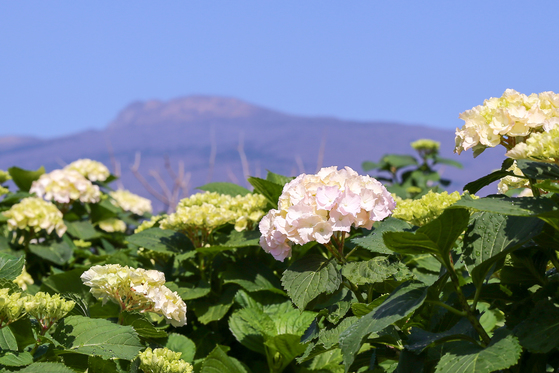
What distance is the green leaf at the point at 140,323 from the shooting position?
179 centimetres

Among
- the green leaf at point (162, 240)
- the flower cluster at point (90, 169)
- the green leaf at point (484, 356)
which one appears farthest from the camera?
the flower cluster at point (90, 169)

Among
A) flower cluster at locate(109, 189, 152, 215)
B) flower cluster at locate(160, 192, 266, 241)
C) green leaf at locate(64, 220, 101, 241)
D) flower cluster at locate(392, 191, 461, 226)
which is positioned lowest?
flower cluster at locate(109, 189, 152, 215)

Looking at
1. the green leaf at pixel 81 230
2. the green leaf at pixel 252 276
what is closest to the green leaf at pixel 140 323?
the green leaf at pixel 252 276

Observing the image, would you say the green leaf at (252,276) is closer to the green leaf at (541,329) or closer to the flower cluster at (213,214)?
the flower cluster at (213,214)

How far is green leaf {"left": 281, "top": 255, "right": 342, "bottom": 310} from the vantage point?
5.16 ft

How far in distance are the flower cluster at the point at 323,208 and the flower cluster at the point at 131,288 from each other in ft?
1.29

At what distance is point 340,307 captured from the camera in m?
1.75

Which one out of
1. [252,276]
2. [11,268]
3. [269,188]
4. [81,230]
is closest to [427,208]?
[269,188]

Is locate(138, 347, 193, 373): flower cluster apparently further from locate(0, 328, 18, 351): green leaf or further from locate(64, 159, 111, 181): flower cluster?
locate(64, 159, 111, 181): flower cluster

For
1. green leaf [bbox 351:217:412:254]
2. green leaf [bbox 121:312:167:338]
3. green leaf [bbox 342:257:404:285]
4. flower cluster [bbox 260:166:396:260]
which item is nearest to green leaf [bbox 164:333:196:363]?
green leaf [bbox 121:312:167:338]

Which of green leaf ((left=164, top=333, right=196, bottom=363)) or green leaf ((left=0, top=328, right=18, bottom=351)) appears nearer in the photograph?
green leaf ((left=0, top=328, right=18, bottom=351))

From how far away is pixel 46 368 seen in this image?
1419 mm

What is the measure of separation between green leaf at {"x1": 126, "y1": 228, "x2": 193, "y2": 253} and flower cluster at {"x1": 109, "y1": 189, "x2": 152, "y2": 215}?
294 cm

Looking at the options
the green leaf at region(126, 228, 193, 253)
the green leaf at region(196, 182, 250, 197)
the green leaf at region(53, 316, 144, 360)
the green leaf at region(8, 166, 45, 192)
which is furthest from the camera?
the green leaf at region(8, 166, 45, 192)
